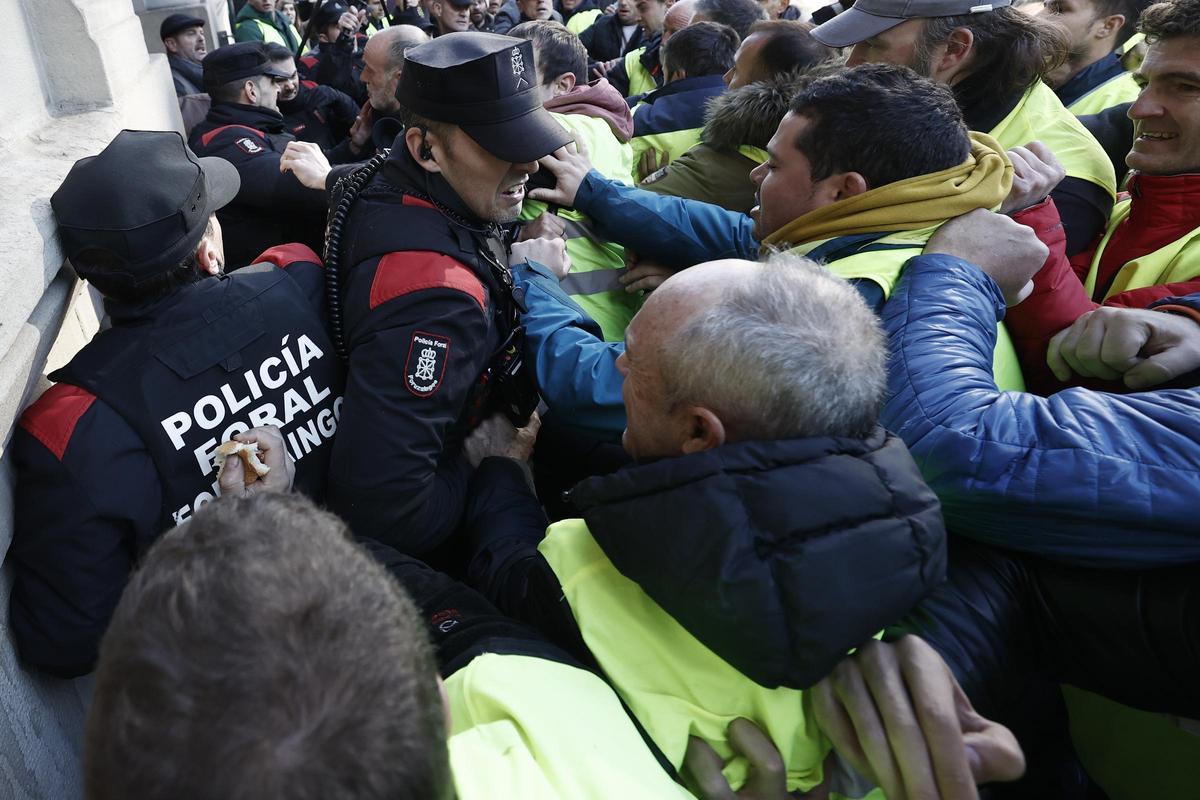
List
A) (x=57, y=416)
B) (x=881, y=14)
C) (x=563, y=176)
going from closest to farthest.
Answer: (x=57, y=416) → (x=563, y=176) → (x=881, y=14)

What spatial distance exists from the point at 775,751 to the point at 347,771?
682 mm

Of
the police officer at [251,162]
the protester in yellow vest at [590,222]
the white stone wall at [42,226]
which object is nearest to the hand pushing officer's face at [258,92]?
the police officer at [251,162]

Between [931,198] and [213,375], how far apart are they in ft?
5.33

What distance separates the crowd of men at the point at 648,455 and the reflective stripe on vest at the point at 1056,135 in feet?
0.04

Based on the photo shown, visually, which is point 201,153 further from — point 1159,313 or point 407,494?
point 1159,313

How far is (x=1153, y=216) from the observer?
2221mm

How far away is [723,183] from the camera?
296cm

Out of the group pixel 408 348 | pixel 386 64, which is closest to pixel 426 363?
pixel 408 348

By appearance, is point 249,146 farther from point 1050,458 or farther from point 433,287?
point 1050,458

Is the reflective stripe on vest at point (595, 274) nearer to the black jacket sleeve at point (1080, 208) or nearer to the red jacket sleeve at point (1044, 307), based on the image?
the red jacket sleeve at point (1044, 307)

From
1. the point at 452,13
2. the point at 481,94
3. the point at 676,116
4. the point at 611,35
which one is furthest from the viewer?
the point at 611,35

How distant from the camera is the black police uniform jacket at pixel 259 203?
3.18 meters

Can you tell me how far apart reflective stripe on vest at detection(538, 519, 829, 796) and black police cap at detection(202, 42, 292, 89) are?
3.80m

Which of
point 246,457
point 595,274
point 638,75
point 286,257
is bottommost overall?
point 638,75
